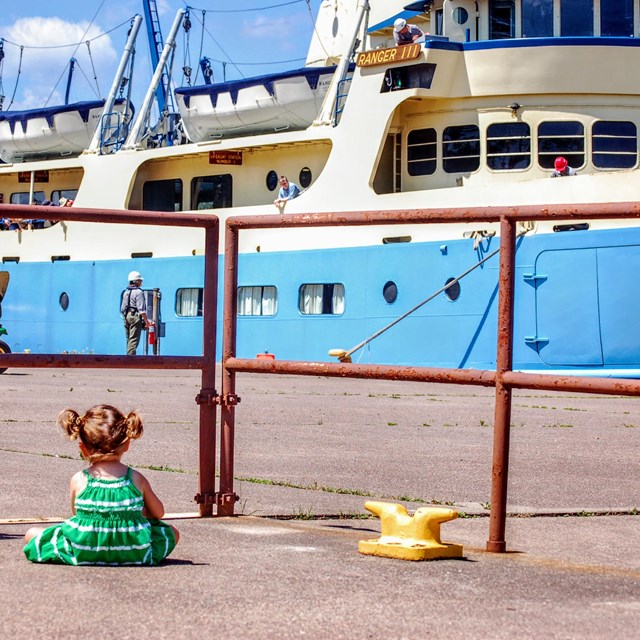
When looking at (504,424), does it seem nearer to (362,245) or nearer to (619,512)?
(619,512)

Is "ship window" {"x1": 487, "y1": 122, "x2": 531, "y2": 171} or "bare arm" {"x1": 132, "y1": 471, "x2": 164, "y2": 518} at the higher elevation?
"ship window" {"x1": 487, "y1": 122, "x2": 531, "y2": 171}

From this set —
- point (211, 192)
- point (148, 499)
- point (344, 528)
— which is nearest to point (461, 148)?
point (211, 192)

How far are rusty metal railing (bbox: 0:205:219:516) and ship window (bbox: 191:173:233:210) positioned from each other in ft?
65.0

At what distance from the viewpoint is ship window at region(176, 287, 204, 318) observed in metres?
24.0

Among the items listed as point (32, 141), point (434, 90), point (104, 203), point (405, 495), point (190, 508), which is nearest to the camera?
point (190, 508)

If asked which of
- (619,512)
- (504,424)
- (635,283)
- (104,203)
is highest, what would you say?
(104,203)

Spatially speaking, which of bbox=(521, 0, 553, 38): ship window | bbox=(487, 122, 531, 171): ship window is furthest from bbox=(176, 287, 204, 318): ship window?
bbox=(521, 0, 553, 38): ship window

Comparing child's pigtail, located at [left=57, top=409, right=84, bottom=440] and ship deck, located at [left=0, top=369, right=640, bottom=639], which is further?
child's pigtail, located at [left=57, top=409, right=84, bottom=440]

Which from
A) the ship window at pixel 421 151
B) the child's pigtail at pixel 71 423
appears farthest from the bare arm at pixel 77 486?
the ship window at pixel 421 151

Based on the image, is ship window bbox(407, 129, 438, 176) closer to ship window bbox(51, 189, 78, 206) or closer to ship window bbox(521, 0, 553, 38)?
ship window bbox(521, 0, 553, 38)

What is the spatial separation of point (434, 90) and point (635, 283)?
511cm

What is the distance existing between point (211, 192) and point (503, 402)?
21.5 meters

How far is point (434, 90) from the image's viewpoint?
20.8 metres

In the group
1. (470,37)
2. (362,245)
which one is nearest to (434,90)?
(470,37)
